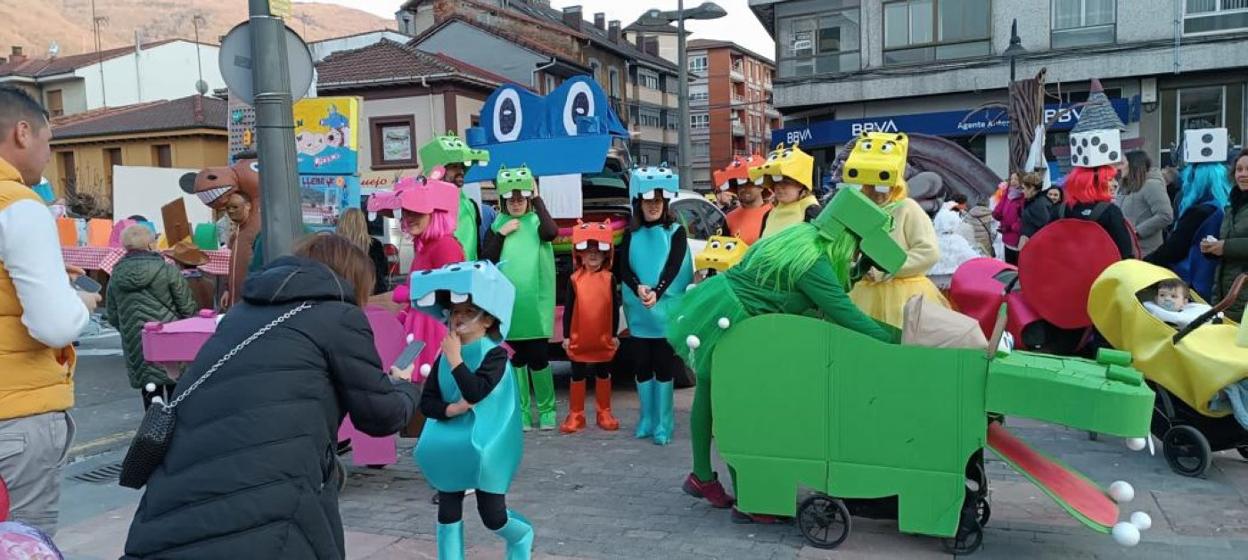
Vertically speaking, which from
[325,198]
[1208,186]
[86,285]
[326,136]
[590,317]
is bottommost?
[590,317]

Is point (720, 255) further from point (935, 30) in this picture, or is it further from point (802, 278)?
point (935, 30)

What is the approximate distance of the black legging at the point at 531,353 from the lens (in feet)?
22.9

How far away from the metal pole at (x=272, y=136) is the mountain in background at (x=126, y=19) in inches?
4458

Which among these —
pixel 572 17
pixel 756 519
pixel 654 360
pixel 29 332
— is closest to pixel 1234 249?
pixel 756 519

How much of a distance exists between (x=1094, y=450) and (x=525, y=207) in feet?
13.8

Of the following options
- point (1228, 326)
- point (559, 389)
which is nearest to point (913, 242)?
point (1228, 326)

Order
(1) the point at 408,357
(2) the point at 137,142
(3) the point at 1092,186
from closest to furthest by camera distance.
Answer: (1) the point at 408,357 → (3) the point at 1092,186 → (2) the point at 137,142

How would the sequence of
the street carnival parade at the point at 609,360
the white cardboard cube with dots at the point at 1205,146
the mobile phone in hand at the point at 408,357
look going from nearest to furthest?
the street carnival parade at the point at 609,360 < the mobile phone in hand at the point at 408,357 < the white cardboard cube with dots at the point at 1205,146

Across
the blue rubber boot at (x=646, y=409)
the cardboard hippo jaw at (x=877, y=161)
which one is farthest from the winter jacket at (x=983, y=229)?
the cardboard hippo jaw at (x=877, y=161)

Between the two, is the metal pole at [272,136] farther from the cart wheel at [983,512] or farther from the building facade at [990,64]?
the building facade at [990,64]

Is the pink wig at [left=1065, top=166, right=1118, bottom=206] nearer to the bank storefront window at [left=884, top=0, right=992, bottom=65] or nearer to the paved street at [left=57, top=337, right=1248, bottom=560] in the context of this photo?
the paved street at [left=57, top=337, right=1248, bottom=560]

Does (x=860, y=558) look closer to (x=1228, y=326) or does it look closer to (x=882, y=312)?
(x=882, y=312)

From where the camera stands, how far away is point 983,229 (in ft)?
35.7

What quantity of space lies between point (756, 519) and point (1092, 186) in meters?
3.30
